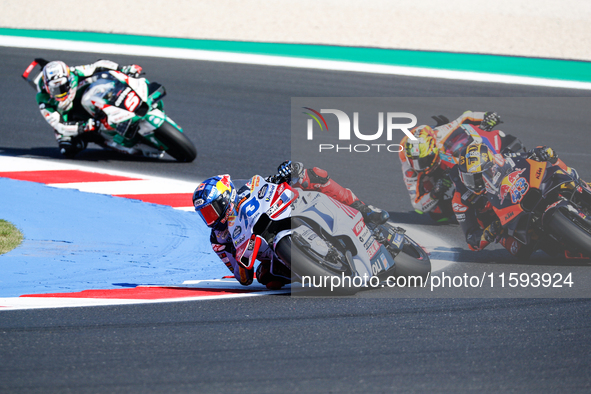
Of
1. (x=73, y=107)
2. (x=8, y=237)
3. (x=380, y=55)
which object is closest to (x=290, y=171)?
(x=8, y=237)

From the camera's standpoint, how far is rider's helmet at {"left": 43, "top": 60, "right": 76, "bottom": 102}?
10227 millimetres

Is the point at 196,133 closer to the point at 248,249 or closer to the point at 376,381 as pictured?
the point at 248,249

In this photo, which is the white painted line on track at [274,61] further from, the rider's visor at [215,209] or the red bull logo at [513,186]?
the rider's visor at [215,209]

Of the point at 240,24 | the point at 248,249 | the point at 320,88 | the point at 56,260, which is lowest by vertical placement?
the point at 56,260

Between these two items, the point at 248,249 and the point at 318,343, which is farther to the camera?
the point at 248,249

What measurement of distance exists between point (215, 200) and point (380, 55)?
13036mm

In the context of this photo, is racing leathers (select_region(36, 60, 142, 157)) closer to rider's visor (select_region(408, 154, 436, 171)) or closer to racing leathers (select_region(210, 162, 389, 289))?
rider's visor (select_region(408, 154, 436, 171))

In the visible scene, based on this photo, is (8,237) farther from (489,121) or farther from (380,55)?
(380,55)

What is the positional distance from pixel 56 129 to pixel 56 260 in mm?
4204

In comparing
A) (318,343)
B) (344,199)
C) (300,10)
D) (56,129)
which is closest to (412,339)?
(318,343)

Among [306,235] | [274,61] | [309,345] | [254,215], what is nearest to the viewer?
[309,345]

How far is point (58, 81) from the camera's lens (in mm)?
10227

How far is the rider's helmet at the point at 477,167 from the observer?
6.91 meters

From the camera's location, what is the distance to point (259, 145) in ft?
38.9
